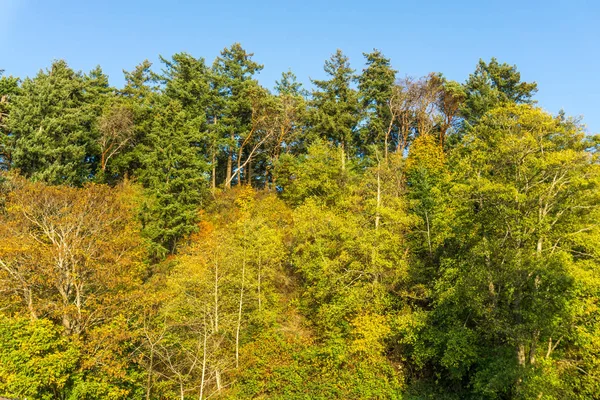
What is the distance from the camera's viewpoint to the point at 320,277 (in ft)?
75.4

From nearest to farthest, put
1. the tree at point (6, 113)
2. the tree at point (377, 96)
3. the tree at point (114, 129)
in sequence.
→ the tree at point (6, 113), the tree at point (114, 129), the tree at point (377, 96)

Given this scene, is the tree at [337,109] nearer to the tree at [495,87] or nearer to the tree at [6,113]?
the tree at [495,87]

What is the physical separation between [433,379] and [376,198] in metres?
11.0

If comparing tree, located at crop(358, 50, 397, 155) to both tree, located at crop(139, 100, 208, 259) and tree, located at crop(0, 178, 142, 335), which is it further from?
tree, located at crop(0, 178, 142, 335)

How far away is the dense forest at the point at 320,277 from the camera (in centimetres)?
1680

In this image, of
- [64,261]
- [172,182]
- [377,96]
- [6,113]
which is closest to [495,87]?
[377,96]

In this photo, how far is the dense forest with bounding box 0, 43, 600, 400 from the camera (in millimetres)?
16797

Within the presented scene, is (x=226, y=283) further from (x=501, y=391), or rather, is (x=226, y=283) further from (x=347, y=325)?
(x=501, y=391)

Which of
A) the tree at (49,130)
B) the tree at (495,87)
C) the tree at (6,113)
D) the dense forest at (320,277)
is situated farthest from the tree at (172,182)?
the tree at (495,87)

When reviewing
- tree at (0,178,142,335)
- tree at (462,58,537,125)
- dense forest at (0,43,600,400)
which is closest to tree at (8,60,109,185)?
dense forest at (0,43,600,400)

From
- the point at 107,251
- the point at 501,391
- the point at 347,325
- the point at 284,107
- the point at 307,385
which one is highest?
the point at 284,107

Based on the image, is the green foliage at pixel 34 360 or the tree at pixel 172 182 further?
the tree at pixel 172 182

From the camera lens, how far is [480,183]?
1783 centimetres

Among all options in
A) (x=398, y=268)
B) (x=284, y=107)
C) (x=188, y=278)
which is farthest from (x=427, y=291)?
(x=284, y=107)
